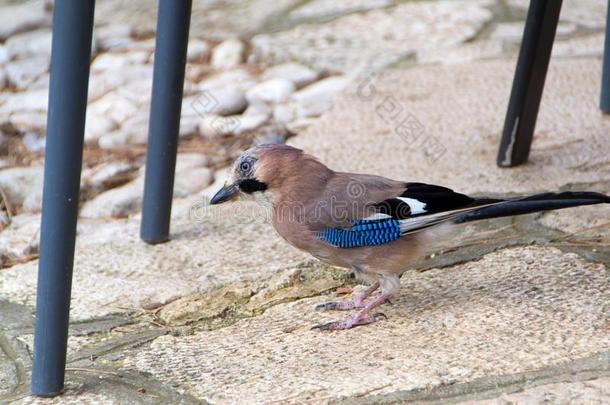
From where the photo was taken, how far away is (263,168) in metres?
2.93

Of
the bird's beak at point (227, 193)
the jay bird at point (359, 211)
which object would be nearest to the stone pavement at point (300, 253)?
the jay bird at point (359, 211)

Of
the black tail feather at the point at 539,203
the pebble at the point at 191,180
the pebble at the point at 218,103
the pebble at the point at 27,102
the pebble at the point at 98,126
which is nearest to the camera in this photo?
the black tail feather at the point at 539,203

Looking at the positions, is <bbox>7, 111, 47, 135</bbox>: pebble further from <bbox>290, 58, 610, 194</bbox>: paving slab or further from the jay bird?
the jay bird

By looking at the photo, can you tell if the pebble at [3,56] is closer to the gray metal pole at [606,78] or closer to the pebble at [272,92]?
the pebble at [272,92]

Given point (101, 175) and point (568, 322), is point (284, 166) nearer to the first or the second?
point (568, 322)

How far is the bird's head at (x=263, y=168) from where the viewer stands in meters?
2.93

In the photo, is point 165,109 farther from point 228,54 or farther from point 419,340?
point 228,54

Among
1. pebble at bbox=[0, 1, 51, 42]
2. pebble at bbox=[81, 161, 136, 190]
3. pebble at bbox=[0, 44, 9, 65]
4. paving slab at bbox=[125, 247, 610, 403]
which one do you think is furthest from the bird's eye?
pebble at bbox=[0, 1, 51, 42]

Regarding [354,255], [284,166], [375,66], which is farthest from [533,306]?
[375,66]

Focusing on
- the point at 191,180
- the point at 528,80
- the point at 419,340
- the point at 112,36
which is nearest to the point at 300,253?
the point at 419,340

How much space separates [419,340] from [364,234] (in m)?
0.38

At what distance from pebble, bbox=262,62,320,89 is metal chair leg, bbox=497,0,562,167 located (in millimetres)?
1550

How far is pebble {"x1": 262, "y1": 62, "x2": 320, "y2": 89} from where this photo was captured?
508 cm

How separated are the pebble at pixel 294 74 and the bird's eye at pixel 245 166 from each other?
2161 mm
